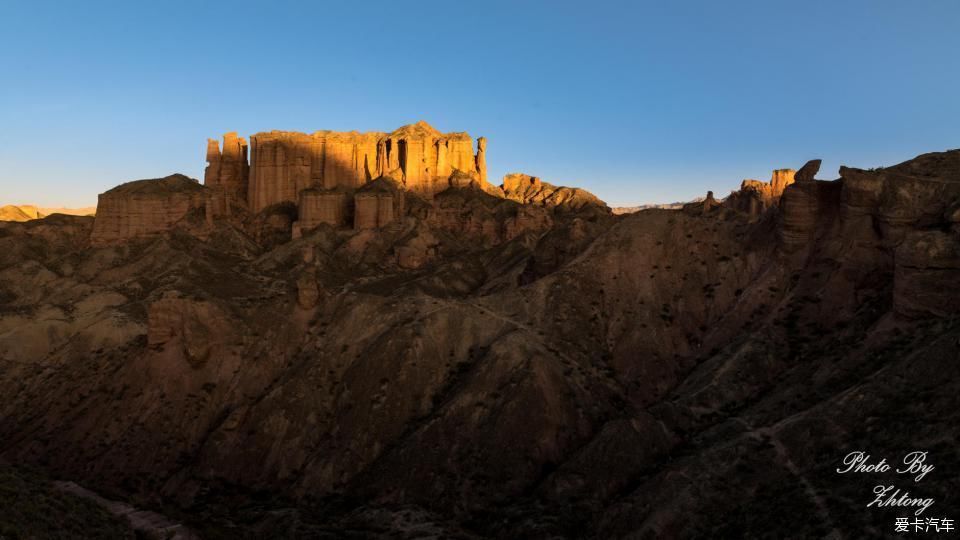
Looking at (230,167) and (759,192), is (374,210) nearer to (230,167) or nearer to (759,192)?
(230,167)

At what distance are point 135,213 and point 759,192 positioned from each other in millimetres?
99033

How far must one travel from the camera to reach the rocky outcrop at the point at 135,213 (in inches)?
3711

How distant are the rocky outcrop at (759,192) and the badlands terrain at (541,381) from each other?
6480 cm

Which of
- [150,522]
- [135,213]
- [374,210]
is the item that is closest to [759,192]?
[374,210]

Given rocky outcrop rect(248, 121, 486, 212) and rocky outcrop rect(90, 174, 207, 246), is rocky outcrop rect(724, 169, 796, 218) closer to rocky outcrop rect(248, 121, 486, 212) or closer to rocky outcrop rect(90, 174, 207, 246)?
rocky outcrop rect(248, 121, 486, 212)

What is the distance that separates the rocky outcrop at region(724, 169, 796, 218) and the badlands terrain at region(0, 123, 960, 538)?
64798 millimetres

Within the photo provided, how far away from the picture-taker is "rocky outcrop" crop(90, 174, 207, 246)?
94250mm

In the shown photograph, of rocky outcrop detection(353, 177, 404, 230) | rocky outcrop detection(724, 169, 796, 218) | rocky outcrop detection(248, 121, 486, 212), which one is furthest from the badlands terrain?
rocky outcrop detection(724, 169, 796, 218)

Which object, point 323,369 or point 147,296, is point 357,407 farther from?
point 147,296

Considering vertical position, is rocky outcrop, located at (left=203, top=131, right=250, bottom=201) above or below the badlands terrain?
above

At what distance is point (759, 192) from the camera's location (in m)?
128

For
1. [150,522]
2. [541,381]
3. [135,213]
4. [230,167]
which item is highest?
[230,167]

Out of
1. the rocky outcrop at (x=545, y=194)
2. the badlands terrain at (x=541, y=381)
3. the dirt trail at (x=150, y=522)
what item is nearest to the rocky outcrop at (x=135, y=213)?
the badlands terrain at (x=541, y=381)

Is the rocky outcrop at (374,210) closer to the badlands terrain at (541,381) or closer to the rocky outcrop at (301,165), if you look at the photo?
the rocky outcrop at (301,165)
